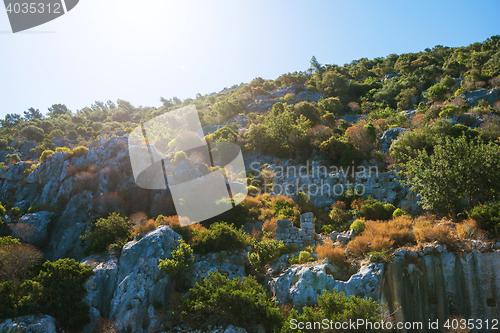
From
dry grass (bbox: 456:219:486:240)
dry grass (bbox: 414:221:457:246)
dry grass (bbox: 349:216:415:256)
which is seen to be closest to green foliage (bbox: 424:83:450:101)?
dry grass (bbox: 456:219:486:240)

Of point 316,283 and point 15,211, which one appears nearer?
point 316,283

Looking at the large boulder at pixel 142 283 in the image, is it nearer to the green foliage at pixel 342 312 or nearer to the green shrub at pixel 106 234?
the green shrub at pixel 106 234

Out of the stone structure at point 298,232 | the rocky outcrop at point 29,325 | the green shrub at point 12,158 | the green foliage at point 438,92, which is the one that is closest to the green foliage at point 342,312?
the stone structure at point 298,232

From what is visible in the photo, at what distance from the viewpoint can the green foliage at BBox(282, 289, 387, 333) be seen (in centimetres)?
930

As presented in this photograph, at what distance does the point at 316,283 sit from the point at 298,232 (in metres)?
5.15

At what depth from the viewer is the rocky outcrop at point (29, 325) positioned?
10852mm

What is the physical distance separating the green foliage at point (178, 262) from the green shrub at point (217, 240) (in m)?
1.46

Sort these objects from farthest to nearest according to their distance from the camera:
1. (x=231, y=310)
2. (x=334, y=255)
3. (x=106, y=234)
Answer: (x=106, y=234) → (x=334, y=255) → (x=231, y=310)

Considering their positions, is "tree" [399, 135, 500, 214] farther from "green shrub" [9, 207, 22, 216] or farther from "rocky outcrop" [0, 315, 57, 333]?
"green shrub" [9, 207, 22, 216]

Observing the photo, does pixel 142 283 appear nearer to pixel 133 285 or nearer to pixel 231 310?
pixel 133 285

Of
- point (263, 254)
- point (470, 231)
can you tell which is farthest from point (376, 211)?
point (263, 254)

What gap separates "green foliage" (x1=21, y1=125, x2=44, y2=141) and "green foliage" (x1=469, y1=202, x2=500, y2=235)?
63.6m

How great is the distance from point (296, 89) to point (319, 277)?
50317mm

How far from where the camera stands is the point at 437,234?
1226 centimetres
